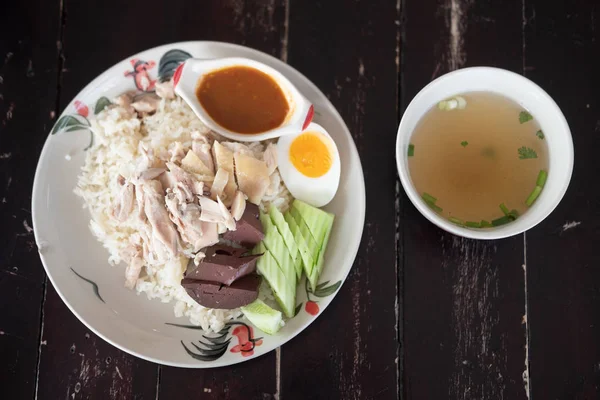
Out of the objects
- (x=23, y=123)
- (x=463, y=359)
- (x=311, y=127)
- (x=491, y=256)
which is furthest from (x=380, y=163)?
(x=23, y=123)

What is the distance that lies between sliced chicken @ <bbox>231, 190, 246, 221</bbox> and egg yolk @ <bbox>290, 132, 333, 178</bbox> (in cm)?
30

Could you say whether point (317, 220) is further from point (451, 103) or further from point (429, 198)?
point (451, 103)

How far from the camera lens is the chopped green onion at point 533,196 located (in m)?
2.02

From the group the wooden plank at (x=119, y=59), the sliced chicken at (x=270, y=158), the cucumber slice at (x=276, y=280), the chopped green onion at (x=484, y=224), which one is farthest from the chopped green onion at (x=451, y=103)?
the cucumber slice at (x=276, y=280)

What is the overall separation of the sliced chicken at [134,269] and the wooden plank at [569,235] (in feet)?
5.64

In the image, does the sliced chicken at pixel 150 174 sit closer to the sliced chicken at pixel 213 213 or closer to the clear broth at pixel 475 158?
the sliced chicken at pixel 213 213

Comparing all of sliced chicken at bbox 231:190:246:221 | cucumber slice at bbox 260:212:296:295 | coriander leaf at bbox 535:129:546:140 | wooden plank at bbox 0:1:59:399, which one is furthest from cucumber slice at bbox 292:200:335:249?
wooden plank at bbox 0:1:59:399

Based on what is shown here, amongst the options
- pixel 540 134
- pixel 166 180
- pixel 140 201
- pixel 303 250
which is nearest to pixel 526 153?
pixel 540 134

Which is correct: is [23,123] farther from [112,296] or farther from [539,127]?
[539,127]

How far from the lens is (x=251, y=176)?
6.61 feet

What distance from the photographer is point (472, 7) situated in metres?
2.46

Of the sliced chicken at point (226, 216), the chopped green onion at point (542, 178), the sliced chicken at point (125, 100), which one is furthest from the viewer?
the sliced chicken at point (125, 100)

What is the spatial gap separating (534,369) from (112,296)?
6.12 feet

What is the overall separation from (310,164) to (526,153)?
35.0 inches
